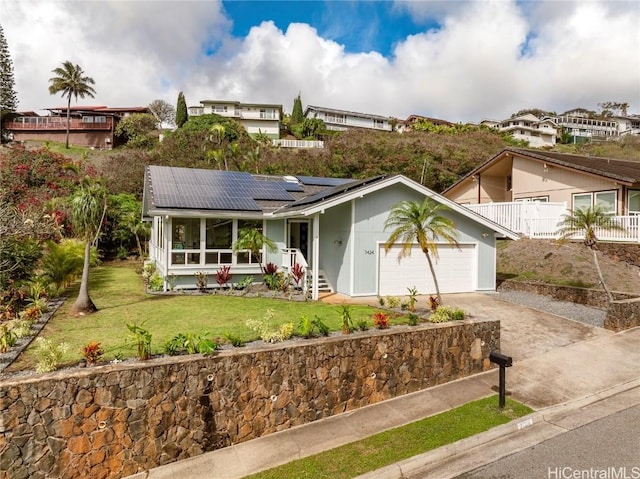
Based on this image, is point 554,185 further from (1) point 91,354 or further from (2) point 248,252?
(1) point 91,354

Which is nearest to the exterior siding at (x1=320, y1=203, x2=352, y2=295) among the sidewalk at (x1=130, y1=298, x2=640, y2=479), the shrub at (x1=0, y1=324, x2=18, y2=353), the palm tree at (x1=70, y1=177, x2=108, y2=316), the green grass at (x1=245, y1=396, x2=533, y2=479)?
the sidewalk at (x1=130, y1=298, x2=640, y2=479)

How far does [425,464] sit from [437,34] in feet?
54.2

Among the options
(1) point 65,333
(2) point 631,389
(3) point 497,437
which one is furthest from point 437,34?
(1) point 65,333

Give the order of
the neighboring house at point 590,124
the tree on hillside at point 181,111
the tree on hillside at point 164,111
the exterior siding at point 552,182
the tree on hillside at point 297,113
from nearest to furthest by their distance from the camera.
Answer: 1. the exterior siding at point 552,182
2. the tree on hillside at point 181,111
3. the tree on hillside at point 297,113
4. the tree on hillside at point 164,111
5. the neighboring house at point 590,124

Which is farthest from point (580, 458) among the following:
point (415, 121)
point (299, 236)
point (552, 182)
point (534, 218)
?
point (415, 121)

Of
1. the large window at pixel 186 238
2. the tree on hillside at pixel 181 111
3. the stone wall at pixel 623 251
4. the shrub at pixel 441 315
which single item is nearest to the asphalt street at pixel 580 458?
the shrub at pixel 441 315

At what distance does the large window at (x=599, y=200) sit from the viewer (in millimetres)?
19031

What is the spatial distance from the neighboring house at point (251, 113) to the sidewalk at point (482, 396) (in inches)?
2036

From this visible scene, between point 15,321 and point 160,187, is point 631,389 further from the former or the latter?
point 160,187

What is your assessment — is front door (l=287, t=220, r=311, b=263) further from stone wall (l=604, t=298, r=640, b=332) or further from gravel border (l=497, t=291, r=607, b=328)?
stone wall (l=604, t=298, r=640, b=332)

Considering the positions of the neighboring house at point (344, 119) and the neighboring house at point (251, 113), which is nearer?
the neighboring house at point (251, 113)

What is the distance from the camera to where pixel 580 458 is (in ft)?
18.2

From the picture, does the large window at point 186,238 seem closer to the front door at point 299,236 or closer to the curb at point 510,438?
the front door at point 299,236

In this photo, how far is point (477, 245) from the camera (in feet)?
53.2
